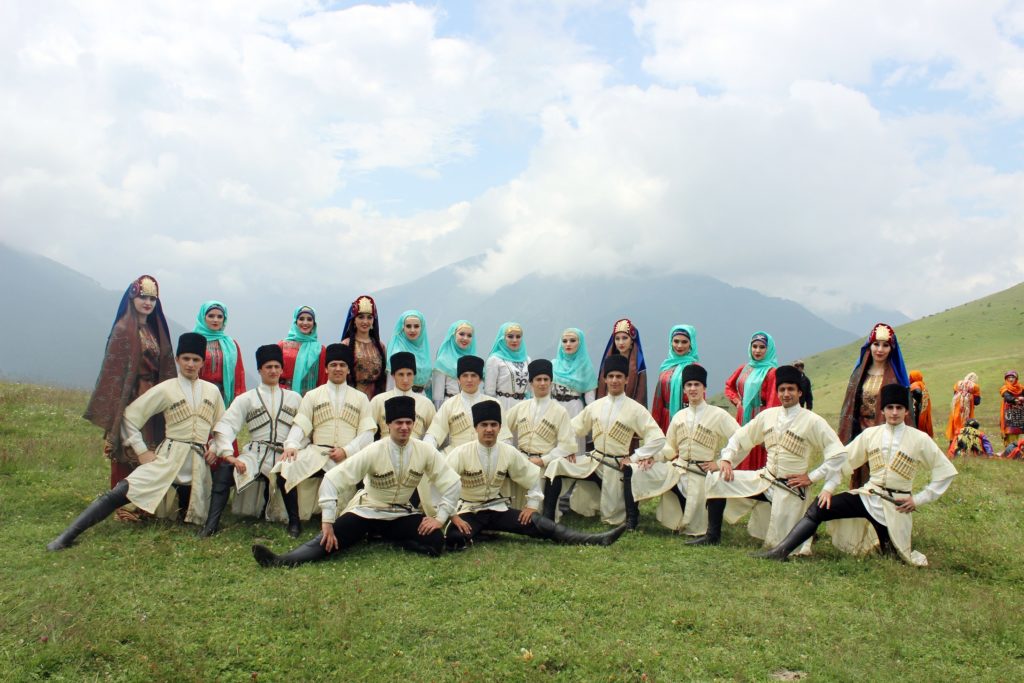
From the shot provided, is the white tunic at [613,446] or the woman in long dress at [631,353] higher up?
the woman in long dress at [631,353]

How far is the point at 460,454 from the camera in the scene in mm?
7309

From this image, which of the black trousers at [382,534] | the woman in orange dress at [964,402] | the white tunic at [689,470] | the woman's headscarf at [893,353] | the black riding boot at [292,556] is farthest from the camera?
the woman in orange dress at [964,402]

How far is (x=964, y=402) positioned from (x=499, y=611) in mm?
15576

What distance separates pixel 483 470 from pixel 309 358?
10.9 feet

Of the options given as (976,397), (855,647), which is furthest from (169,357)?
(976,397)

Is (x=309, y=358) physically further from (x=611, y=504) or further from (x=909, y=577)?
(x=909, y=577)

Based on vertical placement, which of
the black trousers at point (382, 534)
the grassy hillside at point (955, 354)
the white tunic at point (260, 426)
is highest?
the grassy hillside at point (955, 354)

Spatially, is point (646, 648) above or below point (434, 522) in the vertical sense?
below

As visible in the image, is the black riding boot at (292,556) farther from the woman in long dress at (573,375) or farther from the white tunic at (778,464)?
the woman in long dress at (573,375)

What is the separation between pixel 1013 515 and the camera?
340 inches

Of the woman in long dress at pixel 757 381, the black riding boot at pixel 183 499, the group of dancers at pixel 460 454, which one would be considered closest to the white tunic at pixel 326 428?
the group of dancers at pixel 460 454

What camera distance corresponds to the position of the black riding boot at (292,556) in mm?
6246

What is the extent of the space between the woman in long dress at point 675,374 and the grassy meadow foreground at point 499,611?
236 cm

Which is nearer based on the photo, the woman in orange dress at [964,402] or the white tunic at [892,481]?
the white tunic at [892,481]
